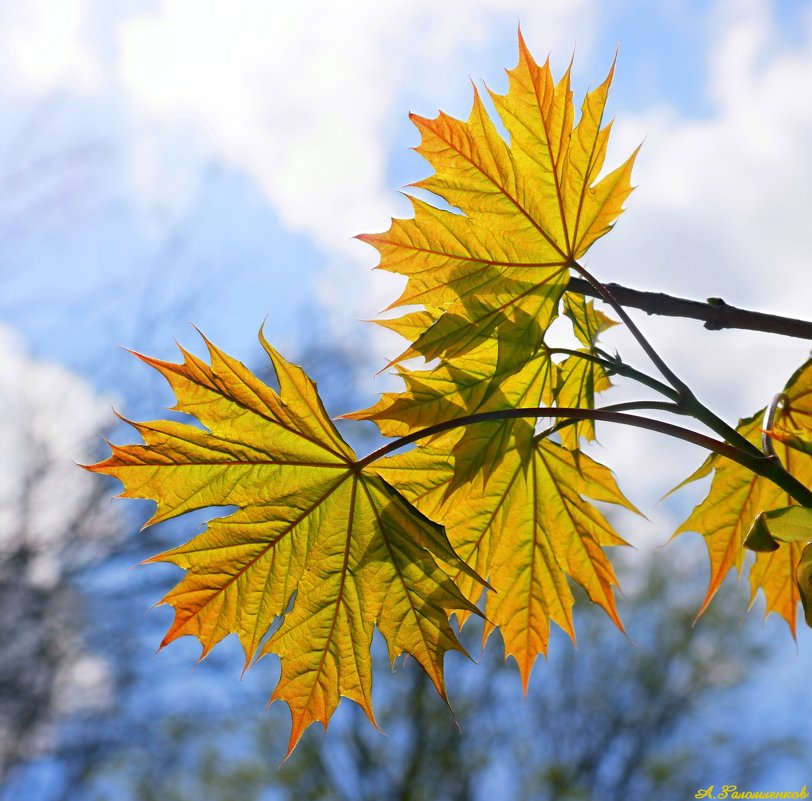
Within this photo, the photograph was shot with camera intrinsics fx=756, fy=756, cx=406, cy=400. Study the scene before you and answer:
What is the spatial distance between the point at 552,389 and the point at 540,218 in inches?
5.6

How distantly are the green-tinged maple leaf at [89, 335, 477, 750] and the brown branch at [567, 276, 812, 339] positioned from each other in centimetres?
24

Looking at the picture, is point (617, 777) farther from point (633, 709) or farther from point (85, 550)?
point (85, 550)

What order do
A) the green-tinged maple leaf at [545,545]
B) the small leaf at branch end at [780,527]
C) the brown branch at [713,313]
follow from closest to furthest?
the small leaf at branch end at [780,527] < the brown branch at [713,313] < the green-tinged maple leaf at [545,545]

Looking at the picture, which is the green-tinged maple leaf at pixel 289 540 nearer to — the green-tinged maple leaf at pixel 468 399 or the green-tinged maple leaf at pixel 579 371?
the green-tinged maple leaf at pixel 468 399

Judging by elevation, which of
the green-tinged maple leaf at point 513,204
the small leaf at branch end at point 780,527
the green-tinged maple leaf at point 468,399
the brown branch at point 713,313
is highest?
the green-tinged maple leaf at point 513,204

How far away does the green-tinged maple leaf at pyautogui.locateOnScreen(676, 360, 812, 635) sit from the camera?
697mm

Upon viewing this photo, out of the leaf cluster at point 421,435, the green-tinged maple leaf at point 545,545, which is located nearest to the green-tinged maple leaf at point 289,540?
the leaf cluster at point 421,435

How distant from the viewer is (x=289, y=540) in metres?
0.61

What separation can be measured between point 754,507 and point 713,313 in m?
0.24

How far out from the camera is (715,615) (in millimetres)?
7352

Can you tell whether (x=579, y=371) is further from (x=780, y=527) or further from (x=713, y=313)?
(x=780, y=527)

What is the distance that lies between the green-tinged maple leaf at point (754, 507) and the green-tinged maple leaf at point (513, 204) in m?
0.23

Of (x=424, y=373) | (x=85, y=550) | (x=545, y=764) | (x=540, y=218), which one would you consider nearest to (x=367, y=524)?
(x=424, y=373)

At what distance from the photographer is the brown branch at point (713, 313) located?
540 mm
